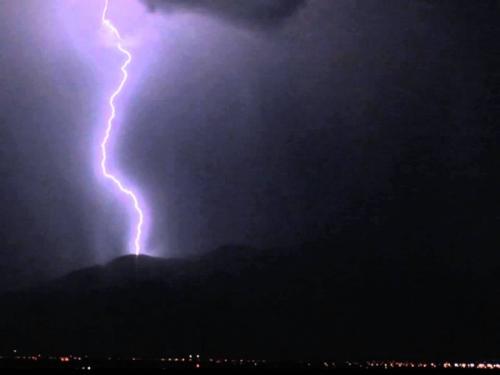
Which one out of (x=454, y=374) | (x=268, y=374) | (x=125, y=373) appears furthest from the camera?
(x=454, y=374)

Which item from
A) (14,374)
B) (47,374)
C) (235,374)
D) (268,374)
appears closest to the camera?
(14,374)

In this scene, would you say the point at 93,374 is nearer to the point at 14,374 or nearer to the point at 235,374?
the point at 14,374

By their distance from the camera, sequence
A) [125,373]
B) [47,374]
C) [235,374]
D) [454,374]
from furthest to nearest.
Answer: [454,374], [235,374], [125,373], [47,374]

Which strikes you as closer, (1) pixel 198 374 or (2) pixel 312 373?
(1) pixel 198 374

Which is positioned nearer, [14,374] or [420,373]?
[14,374]

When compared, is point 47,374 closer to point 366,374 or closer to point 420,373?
point 366,374

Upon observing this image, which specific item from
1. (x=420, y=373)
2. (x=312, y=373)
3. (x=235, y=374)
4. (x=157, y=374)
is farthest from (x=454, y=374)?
(x=157, y=374)

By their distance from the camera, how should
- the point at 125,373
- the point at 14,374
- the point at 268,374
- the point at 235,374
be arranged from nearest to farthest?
1. the point at 14,374
2. the point at 125,373
3. the point at 235,374
4. the point at 268,374

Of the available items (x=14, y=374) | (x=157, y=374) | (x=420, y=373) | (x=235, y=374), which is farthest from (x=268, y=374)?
(x=14, y=374)
